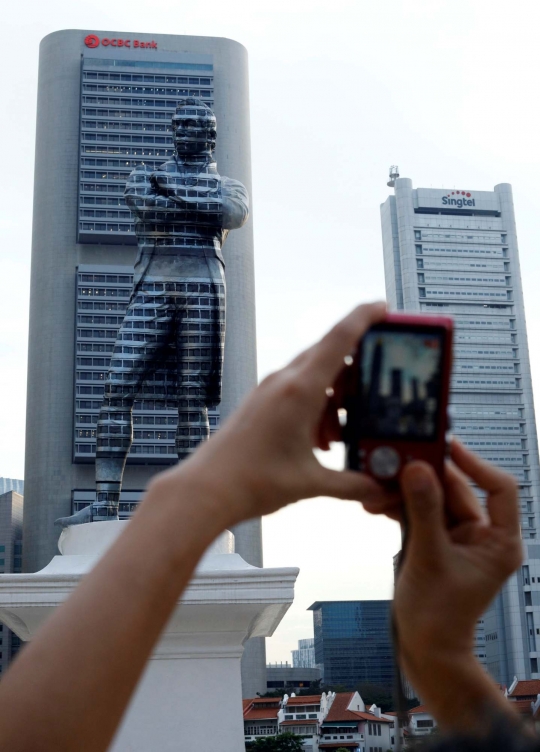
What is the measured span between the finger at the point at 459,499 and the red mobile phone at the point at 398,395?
64mm

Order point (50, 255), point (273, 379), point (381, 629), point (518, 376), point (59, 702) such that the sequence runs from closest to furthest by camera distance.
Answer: point (59, 702), point (273, 379), point (50, 255), point (518, 376), point (381, 629)

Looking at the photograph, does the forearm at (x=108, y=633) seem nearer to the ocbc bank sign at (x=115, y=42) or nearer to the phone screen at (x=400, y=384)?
the phone screen at (x=400, y=384)

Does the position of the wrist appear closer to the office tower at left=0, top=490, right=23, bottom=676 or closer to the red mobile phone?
the red mobile phone

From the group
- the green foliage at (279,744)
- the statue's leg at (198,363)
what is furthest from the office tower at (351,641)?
the statue's leg at (198,363)

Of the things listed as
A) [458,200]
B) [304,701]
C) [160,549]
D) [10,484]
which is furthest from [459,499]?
[10,484]

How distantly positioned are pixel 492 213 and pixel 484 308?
7.09 meters

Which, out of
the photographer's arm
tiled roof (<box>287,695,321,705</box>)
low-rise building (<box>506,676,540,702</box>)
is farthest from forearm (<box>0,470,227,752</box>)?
tiled roof (<box>287,695,321,705</box>)

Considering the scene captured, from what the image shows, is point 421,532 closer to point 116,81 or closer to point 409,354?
point 409,354

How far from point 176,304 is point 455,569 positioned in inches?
259

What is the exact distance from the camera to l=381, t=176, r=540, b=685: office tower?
62969mm

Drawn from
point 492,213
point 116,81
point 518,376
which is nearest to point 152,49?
point 116,81

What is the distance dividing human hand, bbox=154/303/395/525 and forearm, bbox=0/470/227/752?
0.03 m

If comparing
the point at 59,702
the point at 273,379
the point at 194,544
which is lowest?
the point at 59,702

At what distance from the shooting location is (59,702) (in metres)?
0.95
